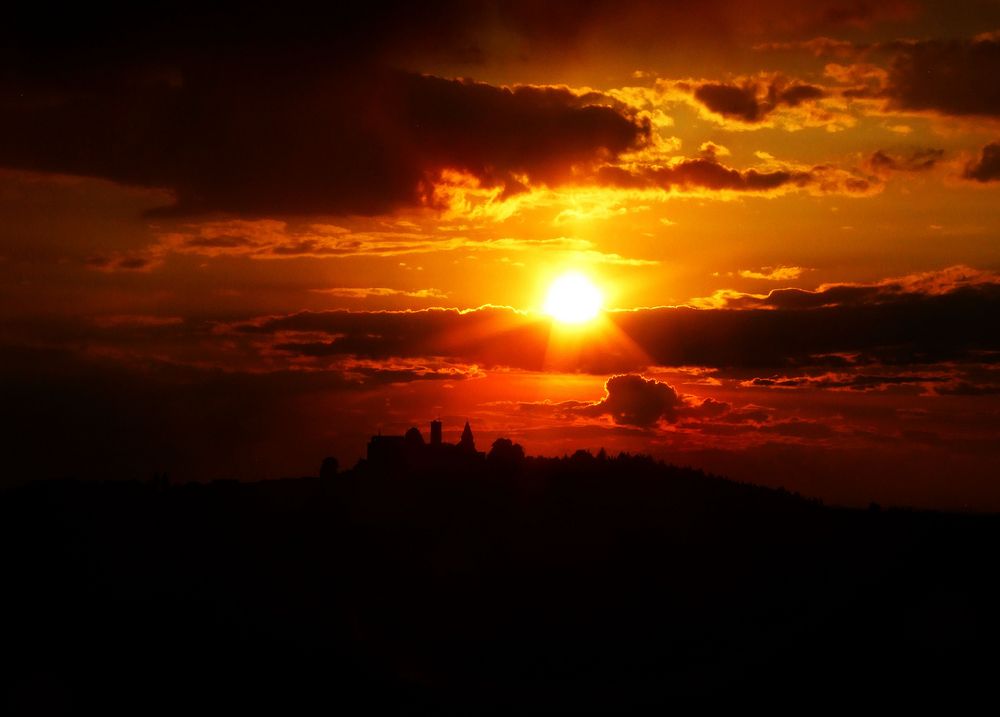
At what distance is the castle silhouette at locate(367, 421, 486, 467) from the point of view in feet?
429

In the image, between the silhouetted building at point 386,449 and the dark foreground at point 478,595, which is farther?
the silhouetted building at point 386,449

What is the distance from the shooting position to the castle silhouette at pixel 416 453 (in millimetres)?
130750

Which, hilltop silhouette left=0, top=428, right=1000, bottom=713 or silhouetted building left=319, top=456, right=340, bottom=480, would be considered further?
silhouetted building left=319, top=456, right=340, bottom=480

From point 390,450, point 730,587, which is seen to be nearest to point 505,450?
point 390,450

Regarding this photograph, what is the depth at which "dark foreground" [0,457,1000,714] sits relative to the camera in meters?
68.1

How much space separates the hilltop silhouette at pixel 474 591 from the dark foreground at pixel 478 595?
23 centimetres

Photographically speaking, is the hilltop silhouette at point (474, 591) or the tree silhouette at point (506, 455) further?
A: the tree silhouette at point (506, 455)

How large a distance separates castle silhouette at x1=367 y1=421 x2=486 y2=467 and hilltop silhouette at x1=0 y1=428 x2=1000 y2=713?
35 cm

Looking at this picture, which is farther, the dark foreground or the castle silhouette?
the castle silhouette

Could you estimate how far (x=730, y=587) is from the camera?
99125 millimetres

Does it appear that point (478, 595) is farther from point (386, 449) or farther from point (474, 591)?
point (386, 449)

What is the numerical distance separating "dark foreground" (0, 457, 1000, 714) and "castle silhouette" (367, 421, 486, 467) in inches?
155

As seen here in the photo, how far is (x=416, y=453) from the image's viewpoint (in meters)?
→ 133

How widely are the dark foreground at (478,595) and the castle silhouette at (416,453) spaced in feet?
12.9
